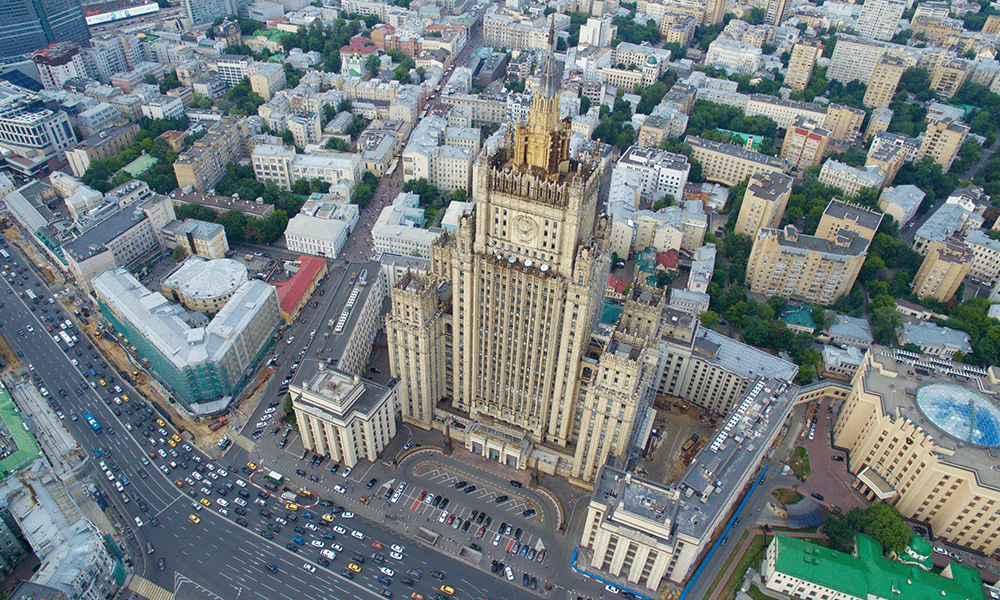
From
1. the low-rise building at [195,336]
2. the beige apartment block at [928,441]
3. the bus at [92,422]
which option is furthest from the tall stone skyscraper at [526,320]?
the bus at [92,422]

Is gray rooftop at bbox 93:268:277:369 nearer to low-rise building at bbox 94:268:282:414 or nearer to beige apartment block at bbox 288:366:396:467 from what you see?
low-rise building at bbox 94:268:282:414

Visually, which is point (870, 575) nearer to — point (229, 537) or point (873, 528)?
point (873, 528)

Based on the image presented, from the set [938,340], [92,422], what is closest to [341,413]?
[92,422]

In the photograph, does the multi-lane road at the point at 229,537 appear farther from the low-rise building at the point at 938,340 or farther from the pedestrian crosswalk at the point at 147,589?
the low-rise building at the point at 938,340

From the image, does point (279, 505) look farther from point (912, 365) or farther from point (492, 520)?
point (912, 365)

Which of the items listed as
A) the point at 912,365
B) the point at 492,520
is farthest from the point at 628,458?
the point at 912,365

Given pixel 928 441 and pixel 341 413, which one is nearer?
pixel 928 441
